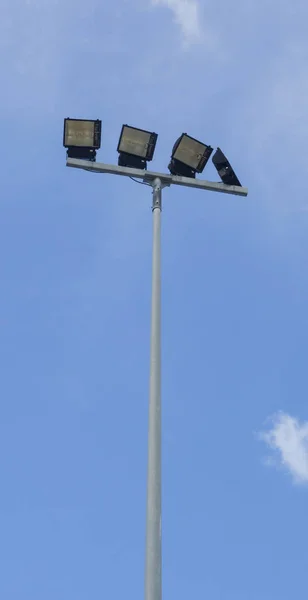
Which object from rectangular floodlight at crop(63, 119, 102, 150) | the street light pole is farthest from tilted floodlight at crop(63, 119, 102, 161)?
the street light pole

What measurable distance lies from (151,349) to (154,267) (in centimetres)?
128

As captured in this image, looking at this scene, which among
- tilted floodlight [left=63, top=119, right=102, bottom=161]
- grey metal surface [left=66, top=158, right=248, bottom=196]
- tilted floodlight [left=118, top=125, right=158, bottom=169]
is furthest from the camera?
tilted floodlight [left=63, top=119, right=102, bottom=161]

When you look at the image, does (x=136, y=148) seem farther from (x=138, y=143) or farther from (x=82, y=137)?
(x=82, y=137)

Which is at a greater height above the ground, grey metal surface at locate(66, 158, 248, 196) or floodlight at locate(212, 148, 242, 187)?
floodlight at locate(212, 148, 242, 187)

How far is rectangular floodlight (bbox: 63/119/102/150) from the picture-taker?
1202 cm

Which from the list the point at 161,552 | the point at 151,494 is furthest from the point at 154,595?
the point at 151,494

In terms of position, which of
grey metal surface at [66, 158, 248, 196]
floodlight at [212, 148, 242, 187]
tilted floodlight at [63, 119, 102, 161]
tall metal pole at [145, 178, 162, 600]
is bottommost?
tall metal pole at [145, 178, 162, 600]

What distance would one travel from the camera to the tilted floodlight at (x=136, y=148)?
11797mm

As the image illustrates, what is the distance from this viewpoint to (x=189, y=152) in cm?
1194

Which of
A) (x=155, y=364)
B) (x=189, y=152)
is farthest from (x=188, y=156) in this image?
(x=155, y=364)

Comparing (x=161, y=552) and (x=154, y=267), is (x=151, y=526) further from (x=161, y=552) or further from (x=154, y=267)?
(x=154, y=267)

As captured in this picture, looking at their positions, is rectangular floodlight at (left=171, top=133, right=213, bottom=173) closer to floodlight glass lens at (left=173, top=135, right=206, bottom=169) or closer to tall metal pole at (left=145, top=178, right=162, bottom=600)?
floodlight glass lens at (left=173, top=135, right=206, bottom=169)

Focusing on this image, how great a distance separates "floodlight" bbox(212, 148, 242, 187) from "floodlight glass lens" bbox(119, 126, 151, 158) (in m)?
1.03

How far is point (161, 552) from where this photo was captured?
821 cm
